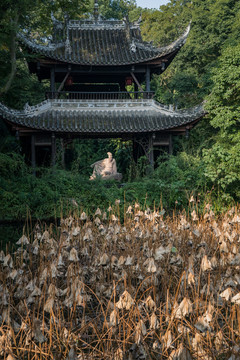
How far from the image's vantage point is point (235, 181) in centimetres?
1305

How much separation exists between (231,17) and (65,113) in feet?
38.4

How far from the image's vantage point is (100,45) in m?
16.6

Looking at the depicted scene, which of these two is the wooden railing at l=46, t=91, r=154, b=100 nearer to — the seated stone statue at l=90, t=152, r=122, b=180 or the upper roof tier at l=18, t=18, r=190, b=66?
the upper roof tier at l=18, t=18, r=190, b=66

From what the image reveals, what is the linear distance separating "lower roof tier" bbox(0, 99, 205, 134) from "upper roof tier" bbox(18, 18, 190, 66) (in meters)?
1.49

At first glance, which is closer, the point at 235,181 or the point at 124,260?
the point at 124,260

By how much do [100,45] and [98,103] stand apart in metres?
2.45

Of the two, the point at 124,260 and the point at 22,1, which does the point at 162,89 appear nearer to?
the point at 22,1

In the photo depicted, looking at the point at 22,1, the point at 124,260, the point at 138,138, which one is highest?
the point at 22,1

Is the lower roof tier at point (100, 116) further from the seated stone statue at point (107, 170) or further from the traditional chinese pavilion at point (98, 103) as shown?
the seated stone statue at point (107, 170)

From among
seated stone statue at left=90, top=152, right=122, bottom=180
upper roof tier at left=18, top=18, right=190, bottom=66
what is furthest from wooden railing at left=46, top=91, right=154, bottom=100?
seated stone statue at left=90, top=152, right=122, bottom=180

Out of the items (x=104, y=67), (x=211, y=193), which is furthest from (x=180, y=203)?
(x=104, y=67)

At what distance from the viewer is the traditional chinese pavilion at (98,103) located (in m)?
14.9

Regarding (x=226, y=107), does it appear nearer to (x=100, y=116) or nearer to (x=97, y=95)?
(x=100, y=116)

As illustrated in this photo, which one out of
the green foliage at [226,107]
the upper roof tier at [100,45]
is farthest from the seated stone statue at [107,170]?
the upper roof tier at [100,45]
